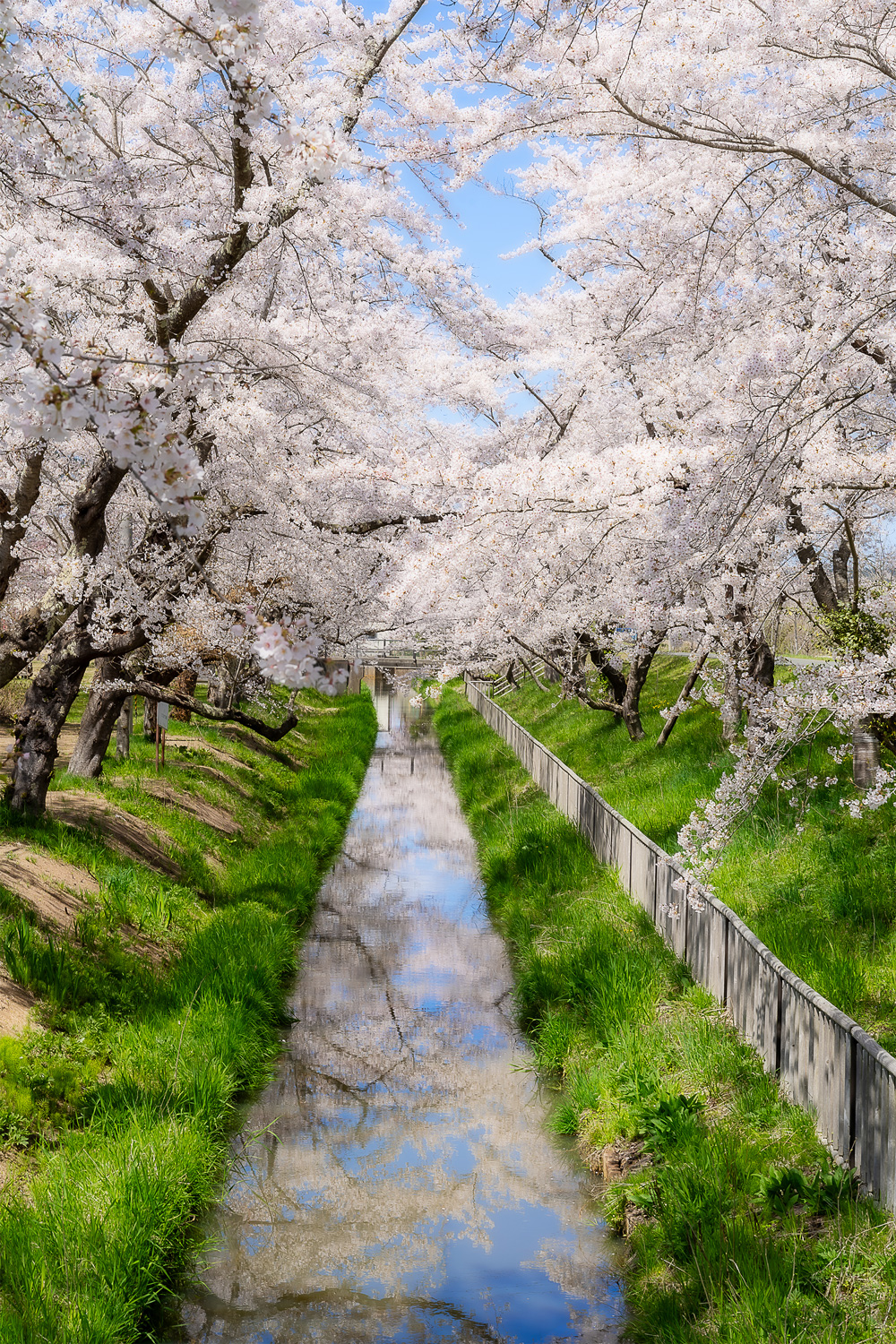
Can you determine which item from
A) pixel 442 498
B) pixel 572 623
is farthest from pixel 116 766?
pixel 442 498

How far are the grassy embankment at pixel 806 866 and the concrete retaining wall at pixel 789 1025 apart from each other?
0.45 metres

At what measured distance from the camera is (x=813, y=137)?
7691mm

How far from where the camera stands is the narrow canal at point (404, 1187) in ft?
18.8

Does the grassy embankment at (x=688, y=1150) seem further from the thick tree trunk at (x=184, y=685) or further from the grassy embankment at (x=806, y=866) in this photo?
the thick tree trunk at (x=184, y=685)

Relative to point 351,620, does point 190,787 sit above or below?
below

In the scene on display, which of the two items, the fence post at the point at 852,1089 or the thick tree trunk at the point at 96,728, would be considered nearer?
the fence post at the point at 852,1089

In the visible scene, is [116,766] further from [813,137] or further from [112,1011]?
[813,137]

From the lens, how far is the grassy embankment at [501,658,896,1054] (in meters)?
7.04

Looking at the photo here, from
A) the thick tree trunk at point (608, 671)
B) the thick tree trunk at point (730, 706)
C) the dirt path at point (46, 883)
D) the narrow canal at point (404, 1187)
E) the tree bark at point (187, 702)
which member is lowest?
the narrow canal at point (404, 1187)

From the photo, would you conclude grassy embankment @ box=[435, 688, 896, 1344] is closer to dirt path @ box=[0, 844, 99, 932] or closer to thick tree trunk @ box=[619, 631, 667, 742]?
dirt path @ box=[0, 844, 99, 932]

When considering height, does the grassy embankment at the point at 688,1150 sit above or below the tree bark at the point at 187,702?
below

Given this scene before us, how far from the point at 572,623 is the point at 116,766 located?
23.0 ft

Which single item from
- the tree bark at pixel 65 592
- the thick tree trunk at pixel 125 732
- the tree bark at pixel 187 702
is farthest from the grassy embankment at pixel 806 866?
the thick tree trunk at pixel 125 732

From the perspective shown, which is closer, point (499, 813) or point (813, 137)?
point (813, 137)
